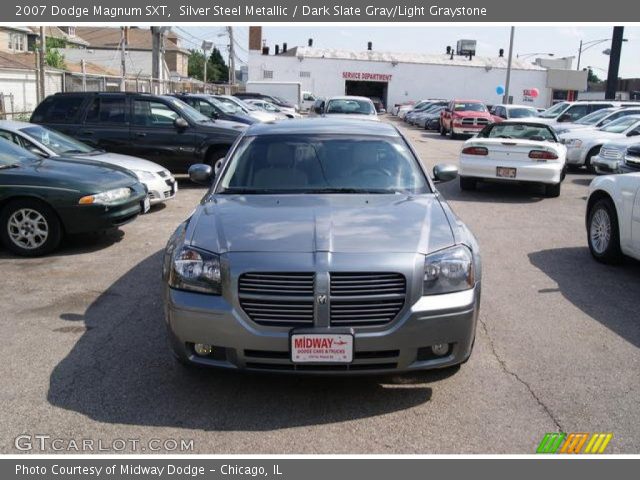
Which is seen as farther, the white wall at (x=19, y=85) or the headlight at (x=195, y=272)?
the white wall at (x=19, y=85)

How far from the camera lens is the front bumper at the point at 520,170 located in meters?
12.0

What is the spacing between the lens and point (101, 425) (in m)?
3.71

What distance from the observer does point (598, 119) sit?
2019 centimetres

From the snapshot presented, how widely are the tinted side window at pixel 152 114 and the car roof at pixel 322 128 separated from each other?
24.2 ft

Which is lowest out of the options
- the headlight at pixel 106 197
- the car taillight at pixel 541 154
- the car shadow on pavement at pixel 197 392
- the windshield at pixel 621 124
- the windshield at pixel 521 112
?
the car shadow on pavement at pixel 197 392

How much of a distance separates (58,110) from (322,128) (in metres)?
8.85

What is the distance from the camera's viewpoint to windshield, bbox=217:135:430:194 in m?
5.14

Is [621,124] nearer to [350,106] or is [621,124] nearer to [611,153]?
[611,153]

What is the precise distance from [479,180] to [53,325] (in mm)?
9152

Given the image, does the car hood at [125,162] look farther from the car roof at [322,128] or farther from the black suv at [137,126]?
the car roof at [322,128]

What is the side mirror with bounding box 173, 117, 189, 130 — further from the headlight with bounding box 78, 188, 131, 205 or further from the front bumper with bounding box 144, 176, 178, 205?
the headlight with bounding box 78, 188, 131, 205

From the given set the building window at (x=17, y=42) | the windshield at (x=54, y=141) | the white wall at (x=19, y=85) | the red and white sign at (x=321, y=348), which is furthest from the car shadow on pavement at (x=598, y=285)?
the building window at (x=17, y=42)

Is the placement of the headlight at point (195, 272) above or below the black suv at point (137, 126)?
below

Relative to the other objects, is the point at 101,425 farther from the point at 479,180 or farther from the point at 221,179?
Result: the point at 479,180
